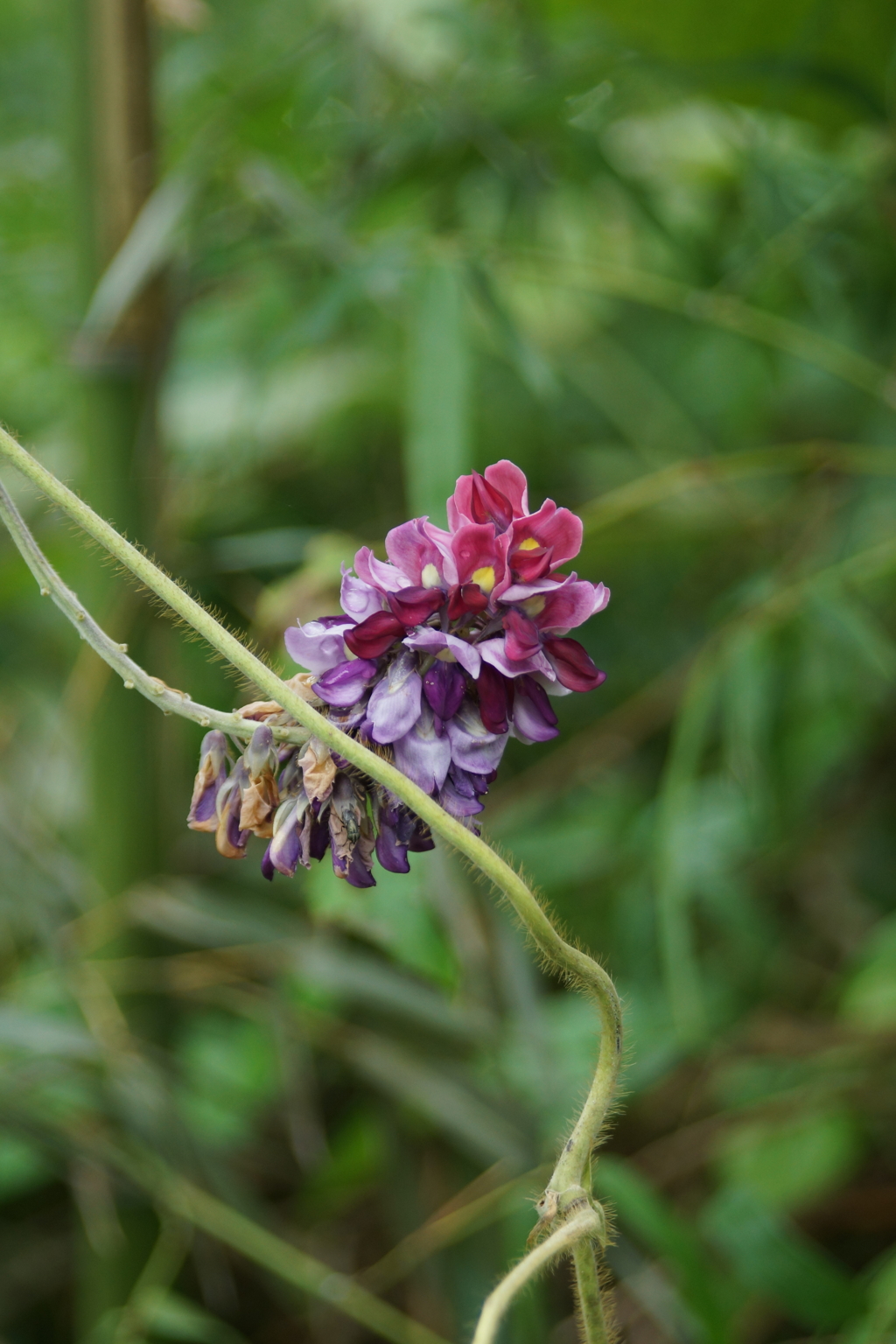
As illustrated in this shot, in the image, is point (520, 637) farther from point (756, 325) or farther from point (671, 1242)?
point (756, 325)

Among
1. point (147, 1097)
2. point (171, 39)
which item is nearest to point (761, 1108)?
point (147, 1097)

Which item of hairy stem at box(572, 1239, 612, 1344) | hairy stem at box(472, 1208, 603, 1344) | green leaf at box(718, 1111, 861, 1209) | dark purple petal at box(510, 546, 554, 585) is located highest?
dark purple petal at box(510, 546, 554, 585)

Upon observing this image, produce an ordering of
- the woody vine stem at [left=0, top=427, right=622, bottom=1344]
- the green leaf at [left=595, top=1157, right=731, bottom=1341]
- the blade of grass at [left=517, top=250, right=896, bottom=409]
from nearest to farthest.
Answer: the woody vine stem at [left=0, top=427, right=622, bottom=1344]
the green leaf at [left=595, top=1157, right=731, bottom=1341]
the blade of grass at [left=517, top=250, right=896, bottom=409]

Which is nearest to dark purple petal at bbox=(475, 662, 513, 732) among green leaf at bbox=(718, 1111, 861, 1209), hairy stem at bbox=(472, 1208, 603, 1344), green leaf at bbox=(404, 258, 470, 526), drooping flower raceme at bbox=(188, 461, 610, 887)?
drooping flower raceme at bbox=(188, 461, 610, 887)

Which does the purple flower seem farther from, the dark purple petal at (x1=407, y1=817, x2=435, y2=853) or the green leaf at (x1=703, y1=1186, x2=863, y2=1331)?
the green leaf at (x1=703, y1=1186, x2=863, y2=1331)

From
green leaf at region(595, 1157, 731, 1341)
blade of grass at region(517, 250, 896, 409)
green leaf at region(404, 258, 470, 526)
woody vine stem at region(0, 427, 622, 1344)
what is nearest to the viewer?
woody vine stem at region(0, 427, 622, 1344)

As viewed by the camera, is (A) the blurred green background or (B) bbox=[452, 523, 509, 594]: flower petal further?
(A) the blurred green background

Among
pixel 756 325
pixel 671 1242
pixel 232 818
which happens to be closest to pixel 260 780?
pixel 232 818
